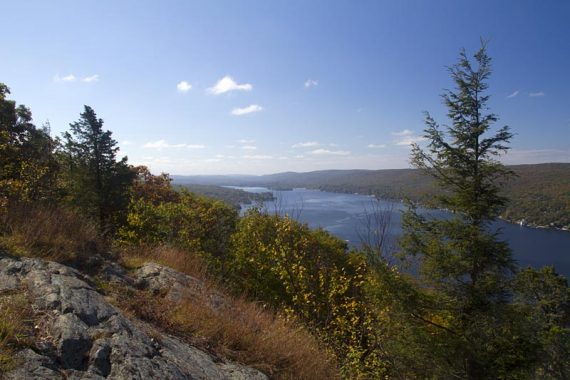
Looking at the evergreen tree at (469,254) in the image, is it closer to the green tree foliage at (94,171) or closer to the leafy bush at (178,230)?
the leafy bush at (178,230)

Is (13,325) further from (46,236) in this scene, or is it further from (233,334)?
(46,236)

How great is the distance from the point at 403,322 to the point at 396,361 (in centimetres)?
120

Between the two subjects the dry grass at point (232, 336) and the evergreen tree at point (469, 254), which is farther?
the evergreen tree at point (469, 254)

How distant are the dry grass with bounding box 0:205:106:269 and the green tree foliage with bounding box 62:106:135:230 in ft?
54.8

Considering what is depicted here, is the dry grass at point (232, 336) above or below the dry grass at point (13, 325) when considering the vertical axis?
below

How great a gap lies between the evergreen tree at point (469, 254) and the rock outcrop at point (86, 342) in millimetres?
8556

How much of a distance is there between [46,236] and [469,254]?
10626 mm

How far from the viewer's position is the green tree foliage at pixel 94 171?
21.5 metres

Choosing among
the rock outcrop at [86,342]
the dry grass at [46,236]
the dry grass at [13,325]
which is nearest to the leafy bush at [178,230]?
the dry grass at [46,236]

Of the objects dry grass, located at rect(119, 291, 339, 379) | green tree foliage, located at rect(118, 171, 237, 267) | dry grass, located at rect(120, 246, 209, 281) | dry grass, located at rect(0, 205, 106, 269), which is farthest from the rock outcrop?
green tree foliage, located at rect(118, 171, 237, 267)

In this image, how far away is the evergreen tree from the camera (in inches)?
382

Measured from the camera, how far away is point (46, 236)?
5.11m

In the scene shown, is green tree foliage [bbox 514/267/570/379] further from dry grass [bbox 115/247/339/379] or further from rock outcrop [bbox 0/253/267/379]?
rock outcrop [bbox 0/253/267/379]

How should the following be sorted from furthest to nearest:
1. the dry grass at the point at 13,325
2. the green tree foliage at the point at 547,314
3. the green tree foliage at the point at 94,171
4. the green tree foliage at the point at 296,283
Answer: the green tree foliage at the point at 94,171
the green tree foliage at the point at 547,314
the green tree foliage at the point at 296,283
the dry grass at the point at 13,325
